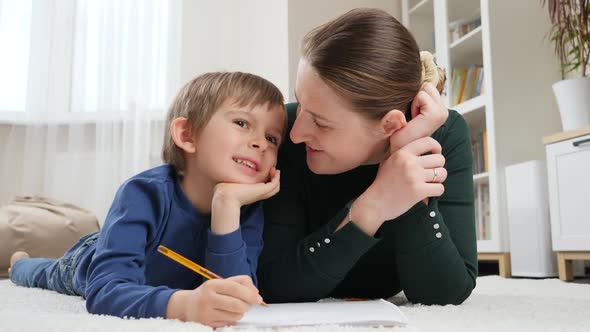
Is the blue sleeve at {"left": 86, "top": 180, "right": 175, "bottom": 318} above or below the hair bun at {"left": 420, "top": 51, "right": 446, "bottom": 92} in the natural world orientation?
below

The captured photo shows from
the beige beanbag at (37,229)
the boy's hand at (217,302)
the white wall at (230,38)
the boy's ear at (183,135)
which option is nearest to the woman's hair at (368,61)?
the boy's ear at (183,135)

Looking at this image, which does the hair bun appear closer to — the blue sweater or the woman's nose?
the woman's nose

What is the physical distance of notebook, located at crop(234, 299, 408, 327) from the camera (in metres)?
0.74

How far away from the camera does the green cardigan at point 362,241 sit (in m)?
0.94

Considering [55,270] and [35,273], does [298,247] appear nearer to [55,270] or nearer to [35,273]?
[55,270]

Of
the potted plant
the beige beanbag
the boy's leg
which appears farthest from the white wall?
the boy's leg

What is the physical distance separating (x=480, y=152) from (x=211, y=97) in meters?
2.16

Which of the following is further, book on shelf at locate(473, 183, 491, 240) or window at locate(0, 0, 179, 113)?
window at locate(0, 0, 179, 113)

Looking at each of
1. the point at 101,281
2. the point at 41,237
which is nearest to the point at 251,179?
the point at 101,281

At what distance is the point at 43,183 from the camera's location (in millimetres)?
3480

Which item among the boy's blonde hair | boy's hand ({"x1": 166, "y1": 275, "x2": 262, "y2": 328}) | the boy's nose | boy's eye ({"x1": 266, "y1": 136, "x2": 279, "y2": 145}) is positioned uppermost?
the boy's blonde hair

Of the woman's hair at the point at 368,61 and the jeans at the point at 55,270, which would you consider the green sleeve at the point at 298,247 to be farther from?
the jeans at the point at 55,270

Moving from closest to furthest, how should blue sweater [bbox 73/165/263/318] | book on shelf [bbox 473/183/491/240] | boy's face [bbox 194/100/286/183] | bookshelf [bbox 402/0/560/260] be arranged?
blue sweater [bbox 73/165/263/318] < boy's face [bbox 194/100/286/183] < bookshelf [bbox 402/0/560/260] < book on shelf [bbox 473/183/491/240]

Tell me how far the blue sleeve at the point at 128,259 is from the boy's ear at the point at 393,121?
40 cm
